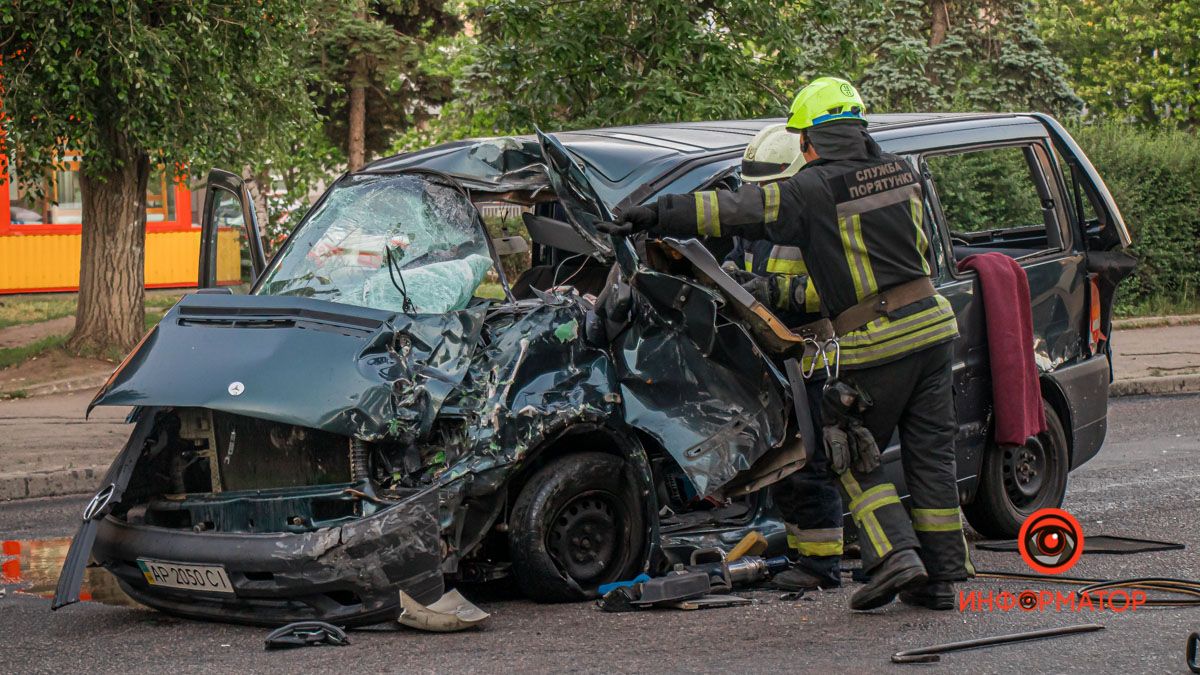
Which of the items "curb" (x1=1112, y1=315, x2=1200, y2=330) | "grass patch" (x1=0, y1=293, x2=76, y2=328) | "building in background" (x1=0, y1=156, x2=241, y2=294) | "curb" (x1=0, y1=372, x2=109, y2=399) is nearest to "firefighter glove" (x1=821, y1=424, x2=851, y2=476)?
"curb" (x1=0, y1=372, x2=109, y2=399)

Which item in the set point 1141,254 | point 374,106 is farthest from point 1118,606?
point 374,106

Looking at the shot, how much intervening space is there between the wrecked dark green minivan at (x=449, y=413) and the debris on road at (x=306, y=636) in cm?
10

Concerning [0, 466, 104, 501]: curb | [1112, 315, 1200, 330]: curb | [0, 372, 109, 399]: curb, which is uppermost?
[1112, 315, 1200, 330]: curb

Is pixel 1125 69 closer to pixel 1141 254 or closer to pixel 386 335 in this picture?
pixel 1141 254

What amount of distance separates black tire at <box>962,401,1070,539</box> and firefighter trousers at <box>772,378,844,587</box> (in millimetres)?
1458

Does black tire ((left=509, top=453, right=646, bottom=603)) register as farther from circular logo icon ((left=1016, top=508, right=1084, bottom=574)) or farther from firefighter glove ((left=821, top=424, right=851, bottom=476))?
circular logo icon ((left=1016, top=508, right=1084, bottom=574))

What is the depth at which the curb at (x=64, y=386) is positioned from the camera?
42.9 feet

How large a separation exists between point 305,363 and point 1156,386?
32.6 ft

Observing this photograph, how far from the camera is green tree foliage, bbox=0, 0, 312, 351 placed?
12391 mm

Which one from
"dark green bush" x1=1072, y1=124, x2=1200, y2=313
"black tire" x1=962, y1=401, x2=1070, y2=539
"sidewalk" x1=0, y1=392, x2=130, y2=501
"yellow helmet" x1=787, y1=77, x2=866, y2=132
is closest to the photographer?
"yellow helmet" x1=787, y1=77, x2=866, y2=132

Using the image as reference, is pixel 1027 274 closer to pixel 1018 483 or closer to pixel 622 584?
pixel 1018 483

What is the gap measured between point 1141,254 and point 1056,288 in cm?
1196

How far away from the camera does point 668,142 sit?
6.58 metres

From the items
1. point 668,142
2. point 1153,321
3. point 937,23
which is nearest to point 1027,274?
point 668,142
